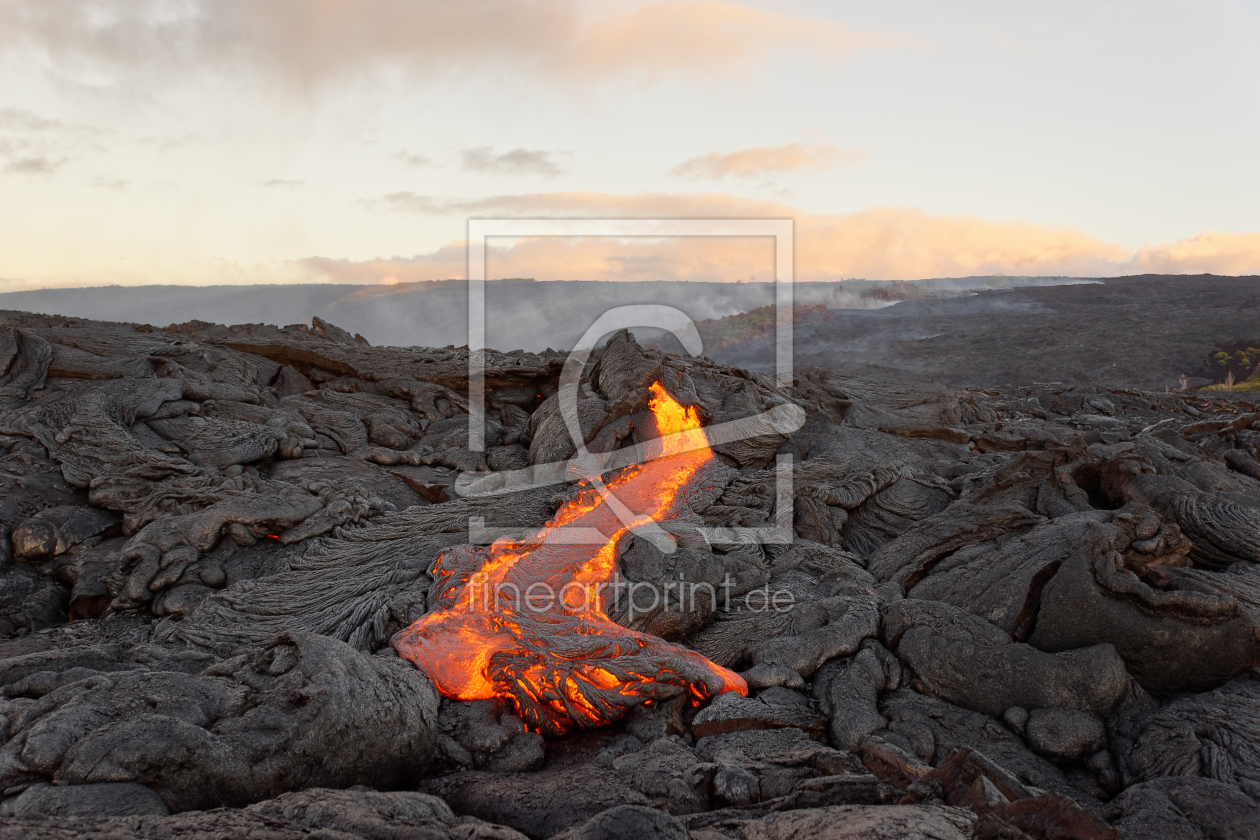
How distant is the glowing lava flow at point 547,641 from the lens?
5.59 metres

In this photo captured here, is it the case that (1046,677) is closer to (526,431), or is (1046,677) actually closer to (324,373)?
(526,431)

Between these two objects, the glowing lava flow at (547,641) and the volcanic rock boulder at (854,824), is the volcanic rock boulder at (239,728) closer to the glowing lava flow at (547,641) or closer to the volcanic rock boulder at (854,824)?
the glowing lava flow at (547,641)

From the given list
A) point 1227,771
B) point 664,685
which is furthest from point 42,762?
point 1227,771

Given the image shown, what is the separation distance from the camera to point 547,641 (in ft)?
20.4

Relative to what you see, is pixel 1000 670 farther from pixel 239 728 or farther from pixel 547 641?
pixel 239 728

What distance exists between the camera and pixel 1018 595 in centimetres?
616

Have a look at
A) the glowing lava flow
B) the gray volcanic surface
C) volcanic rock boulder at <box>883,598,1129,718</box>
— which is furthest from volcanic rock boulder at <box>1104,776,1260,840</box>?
the gray volcanic surface

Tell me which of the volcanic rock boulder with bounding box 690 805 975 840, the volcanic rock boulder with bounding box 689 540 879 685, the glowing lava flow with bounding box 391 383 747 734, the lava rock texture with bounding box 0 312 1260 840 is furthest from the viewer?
the volcanic rock boulder with bounding box 689 540 879 685

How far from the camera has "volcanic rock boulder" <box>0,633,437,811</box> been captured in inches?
146

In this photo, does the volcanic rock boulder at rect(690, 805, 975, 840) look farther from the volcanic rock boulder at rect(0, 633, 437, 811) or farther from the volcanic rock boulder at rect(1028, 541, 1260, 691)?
the volcanic rock boulder at rect(1028, 541, 1260, 691)

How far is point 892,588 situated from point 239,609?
701cm

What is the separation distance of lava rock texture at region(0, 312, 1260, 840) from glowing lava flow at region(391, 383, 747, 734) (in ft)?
0.53

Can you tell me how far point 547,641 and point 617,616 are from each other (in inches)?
37.0

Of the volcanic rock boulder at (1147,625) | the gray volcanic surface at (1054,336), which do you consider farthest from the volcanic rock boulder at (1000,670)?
the gray volcanic surface at (1054,336)
